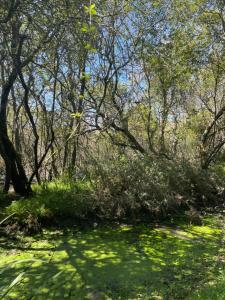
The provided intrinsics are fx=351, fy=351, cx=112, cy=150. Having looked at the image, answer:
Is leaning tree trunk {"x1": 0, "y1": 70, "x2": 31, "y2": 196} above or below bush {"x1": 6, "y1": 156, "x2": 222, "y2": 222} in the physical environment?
above

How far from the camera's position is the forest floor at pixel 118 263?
341 centimetres

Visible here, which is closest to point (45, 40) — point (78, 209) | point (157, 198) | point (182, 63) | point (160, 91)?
point (78, 209)

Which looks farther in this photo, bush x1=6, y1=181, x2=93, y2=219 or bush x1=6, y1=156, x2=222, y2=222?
bush x1=6, y1=156, x2=222, y2=222

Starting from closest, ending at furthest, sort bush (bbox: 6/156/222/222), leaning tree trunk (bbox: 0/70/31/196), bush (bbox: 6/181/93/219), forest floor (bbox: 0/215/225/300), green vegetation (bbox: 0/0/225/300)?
forest floor (bbox: 0/215/225/300)
green vegetation (bbox: 0/0/225/300)
bush (bbox: 6/181/93/219)
bush (bbox: 6/156/222/222)
leaning tree trunk (bbox: 0/70/31/196)

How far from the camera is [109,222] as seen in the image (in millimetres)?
5902

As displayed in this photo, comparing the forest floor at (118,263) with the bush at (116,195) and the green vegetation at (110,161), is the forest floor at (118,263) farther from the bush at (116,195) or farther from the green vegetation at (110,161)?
the bush at (116,195)

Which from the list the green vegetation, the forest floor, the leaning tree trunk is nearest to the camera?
the forest floor

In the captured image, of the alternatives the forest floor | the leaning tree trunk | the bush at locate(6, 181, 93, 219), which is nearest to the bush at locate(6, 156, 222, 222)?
the bush at locate(6, 181, 93, 219)

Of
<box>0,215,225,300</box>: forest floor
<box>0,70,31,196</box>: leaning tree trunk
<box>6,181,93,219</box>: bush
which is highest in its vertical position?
<box>0,70,31,196</box>: leaning tree trunk

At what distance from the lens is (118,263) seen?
409cm

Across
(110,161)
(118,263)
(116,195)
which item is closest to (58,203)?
(116,195)

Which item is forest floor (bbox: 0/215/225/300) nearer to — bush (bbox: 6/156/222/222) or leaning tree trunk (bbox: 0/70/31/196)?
bush (bbox: 6/156/222/222)

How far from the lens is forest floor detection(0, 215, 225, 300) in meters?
3.41

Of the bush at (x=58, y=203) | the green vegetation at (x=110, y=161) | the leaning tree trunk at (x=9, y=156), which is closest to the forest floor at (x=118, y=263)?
the green vegetation at (x=110, y=161)
